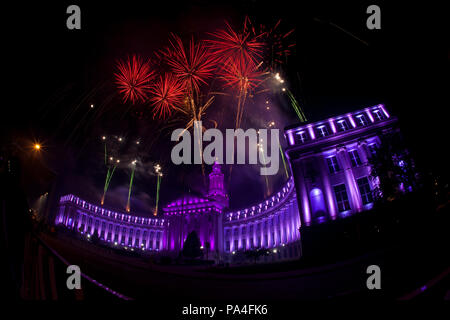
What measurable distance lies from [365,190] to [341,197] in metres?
2.93

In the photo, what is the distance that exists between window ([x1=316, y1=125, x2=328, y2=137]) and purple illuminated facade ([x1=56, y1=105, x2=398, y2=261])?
0.14m

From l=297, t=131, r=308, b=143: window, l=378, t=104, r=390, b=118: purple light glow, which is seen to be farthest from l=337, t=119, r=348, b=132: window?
l=378, t=104, r=390, b=118: purple light glow

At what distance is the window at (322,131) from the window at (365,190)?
8143 millimetres

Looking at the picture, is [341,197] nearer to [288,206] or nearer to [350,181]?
[350,181]

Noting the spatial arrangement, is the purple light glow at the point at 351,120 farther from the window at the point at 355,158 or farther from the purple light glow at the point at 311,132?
the purple light glow at the point at 311,132

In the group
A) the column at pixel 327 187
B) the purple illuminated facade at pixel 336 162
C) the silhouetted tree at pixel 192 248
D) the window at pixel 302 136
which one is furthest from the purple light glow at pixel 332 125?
the silhouetted tree at pixel 192 248

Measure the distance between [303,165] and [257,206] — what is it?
137ft

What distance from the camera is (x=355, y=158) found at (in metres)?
28.8

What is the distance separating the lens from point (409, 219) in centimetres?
1892

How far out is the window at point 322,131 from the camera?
3114 cm

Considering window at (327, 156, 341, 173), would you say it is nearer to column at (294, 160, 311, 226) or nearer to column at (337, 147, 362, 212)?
column at (337, 147, 362, 212)

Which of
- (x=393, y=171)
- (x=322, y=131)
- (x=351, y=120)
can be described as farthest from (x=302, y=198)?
(x=351, y=120)
